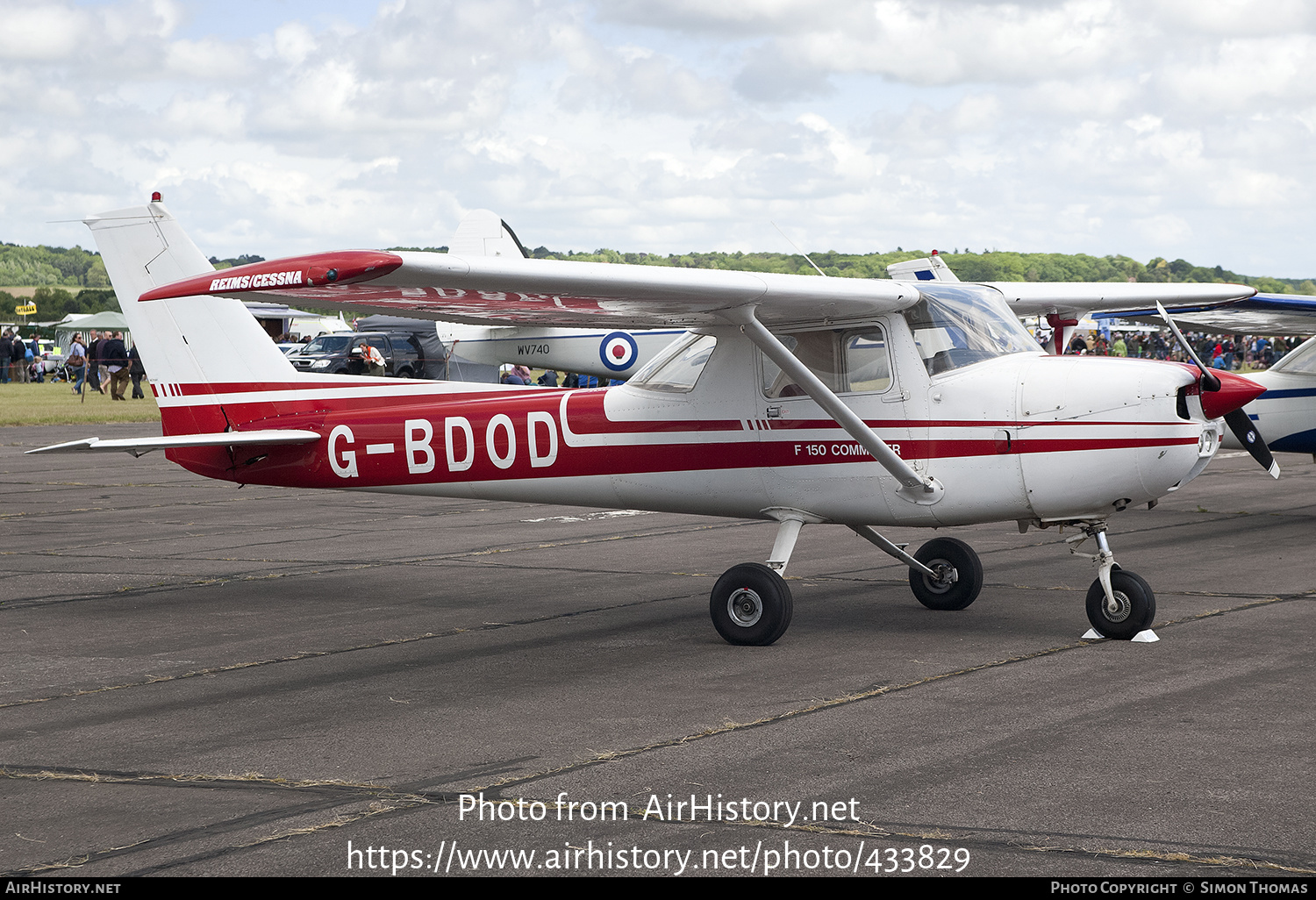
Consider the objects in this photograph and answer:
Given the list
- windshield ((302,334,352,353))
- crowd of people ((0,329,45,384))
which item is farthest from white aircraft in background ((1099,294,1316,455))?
crowd of people ((0,329,45,384))


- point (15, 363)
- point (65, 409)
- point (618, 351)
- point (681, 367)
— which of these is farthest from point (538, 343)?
point (15, 363)

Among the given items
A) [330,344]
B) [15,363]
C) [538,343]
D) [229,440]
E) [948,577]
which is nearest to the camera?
[948,577]

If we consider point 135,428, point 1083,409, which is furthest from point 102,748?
point 135,428

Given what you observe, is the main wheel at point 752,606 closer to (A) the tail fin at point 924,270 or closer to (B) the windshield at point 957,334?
(B) the windshield at point 957,334

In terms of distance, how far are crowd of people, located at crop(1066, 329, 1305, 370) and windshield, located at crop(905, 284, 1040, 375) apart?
4697 cm

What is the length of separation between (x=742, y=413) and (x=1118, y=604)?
8.56 feet

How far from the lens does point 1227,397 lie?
25.2ft

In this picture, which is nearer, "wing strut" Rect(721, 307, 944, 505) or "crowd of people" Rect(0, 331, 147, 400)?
"wing strut" Rect(721, 307, 944, 505)

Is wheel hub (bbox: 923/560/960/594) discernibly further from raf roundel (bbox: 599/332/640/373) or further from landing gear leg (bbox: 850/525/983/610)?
raf roundel (bbox: 599/332/640/373)

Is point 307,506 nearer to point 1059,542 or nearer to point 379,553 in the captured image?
point 379,553

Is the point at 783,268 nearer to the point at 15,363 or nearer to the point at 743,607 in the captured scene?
the point at 743,607

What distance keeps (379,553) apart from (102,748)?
6.77m

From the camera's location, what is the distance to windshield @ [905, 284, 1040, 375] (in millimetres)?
8359

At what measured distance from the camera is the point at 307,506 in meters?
17.5
